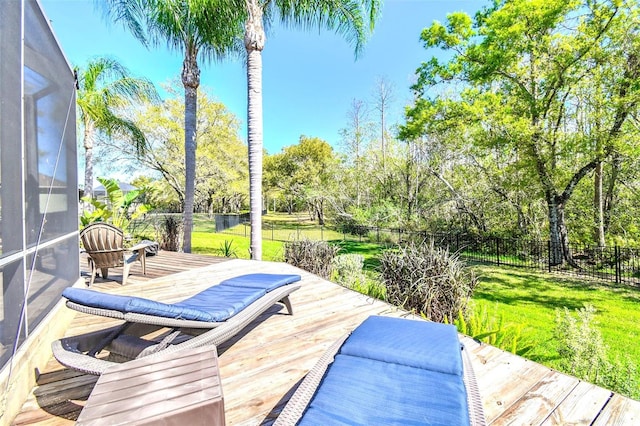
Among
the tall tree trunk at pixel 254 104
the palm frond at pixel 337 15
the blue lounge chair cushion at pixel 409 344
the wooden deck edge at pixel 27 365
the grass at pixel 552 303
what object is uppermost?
the palm frond at pixel 337 15

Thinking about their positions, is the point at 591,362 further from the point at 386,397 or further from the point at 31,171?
the point at 31,171

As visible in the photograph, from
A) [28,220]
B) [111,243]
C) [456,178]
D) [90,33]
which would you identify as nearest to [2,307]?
[28,220]

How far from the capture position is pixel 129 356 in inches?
91.7

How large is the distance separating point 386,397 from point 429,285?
3286 millimetres

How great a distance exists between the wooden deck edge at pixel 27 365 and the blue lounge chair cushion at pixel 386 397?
2.05m

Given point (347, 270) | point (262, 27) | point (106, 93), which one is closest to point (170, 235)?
point (106, 93)

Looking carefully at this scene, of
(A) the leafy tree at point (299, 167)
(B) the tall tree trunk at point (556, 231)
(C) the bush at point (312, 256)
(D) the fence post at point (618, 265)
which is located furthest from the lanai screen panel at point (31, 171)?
(A) the leafy tree at point (299, 167)

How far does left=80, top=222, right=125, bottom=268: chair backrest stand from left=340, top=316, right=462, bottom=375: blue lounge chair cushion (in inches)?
186

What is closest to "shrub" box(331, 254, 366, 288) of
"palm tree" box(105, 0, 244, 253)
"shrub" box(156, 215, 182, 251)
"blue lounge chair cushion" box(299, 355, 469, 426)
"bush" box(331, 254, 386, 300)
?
"bush" box(331, 254, 386, 300)

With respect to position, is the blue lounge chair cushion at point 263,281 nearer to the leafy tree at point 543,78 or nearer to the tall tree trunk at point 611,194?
the leafy tree at point 543,78

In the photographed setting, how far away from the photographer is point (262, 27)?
759 centimetres

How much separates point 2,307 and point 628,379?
5669 millimetres

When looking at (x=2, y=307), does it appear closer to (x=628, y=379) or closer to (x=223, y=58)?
(x=628, y=379)

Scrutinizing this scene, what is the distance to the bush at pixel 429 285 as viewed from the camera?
4.61m
